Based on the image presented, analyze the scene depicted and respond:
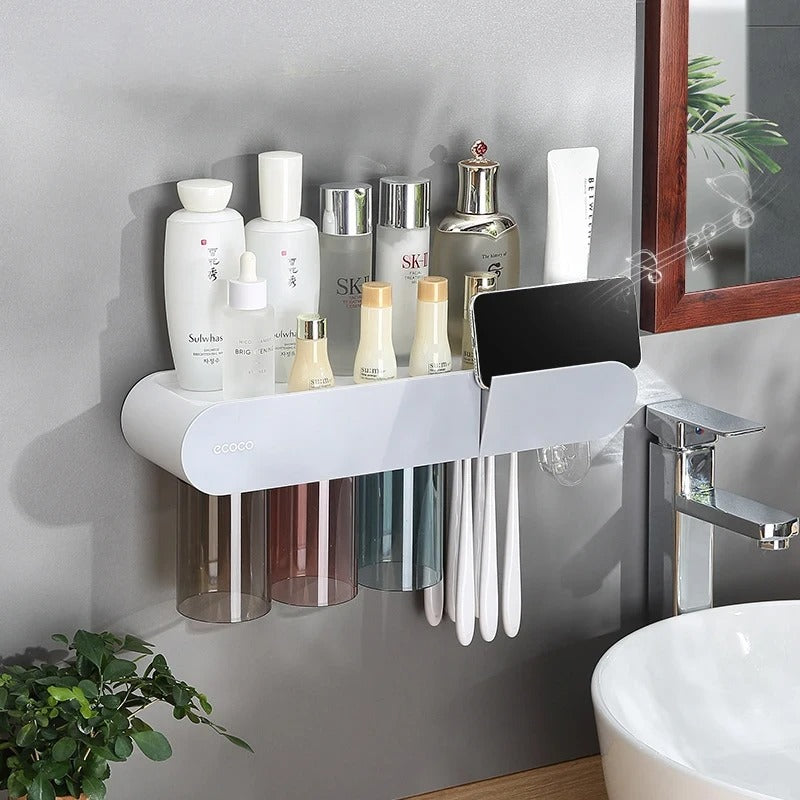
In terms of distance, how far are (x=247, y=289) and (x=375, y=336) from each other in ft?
0.39

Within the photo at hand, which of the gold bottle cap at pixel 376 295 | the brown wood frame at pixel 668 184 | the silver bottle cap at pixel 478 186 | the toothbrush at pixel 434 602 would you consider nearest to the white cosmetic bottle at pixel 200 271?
the gold bottle cap at pixel 376 295

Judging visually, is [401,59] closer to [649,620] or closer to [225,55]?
[225,55]

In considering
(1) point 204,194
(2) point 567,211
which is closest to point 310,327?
Answer: (1) point 204,194

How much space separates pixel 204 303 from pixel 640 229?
0.48 meters

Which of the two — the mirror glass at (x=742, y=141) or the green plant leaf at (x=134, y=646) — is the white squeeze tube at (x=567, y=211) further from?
the green plant leaf at (x=134, y=646)

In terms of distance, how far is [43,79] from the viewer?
3.06 ft

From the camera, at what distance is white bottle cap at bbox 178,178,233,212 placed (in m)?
0.94

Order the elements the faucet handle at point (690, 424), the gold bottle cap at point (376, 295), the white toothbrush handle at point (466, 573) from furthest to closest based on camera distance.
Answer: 1. the faucet handle at point (690, 424)
2. the white toothbrush handle at point (466, 573)
3. the gold bottle cap at point (376, 295)

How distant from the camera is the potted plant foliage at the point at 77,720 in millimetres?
888

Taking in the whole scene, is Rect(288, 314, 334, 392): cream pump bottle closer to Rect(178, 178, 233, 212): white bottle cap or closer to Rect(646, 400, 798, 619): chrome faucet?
Rect(178, 178, 233, 212): white bottle cap

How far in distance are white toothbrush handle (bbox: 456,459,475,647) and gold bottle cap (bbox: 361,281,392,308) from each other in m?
0.19

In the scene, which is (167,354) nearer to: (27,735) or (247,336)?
(247,336)

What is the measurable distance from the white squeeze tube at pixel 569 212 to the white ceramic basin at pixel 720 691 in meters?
0.36

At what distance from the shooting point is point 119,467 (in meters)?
1.02
